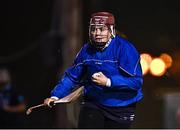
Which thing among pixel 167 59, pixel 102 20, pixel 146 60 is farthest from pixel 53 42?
pixel 102 20

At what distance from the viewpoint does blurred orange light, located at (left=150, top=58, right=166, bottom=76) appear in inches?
359

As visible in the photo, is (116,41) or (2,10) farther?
(2,10)

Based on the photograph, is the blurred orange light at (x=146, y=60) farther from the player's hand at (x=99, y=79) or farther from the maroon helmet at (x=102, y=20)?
the player's hand at (x=99, y=79)

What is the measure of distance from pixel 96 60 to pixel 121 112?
0.48 metres

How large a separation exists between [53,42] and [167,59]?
1.61 meters

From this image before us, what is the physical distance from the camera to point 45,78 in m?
9.48

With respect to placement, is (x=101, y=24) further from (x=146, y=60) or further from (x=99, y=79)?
(x=146, y=60)

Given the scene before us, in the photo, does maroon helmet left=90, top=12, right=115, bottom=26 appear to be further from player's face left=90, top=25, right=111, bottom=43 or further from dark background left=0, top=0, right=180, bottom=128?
dark background left=0, top=0, right=180, bottom=128

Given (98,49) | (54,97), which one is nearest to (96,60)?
(98,49)

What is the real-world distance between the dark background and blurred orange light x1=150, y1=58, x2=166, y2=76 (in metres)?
0.07

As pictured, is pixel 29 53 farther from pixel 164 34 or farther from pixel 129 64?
pixel 129 64

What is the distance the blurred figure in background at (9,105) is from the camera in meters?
9.09

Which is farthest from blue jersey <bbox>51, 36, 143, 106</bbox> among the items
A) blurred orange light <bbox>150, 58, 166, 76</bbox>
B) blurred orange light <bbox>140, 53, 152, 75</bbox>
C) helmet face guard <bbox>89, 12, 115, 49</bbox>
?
blurred orange light <bbox>150, 58, 166, 76</bbox>

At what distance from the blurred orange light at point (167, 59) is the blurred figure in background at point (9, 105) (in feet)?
6.77
